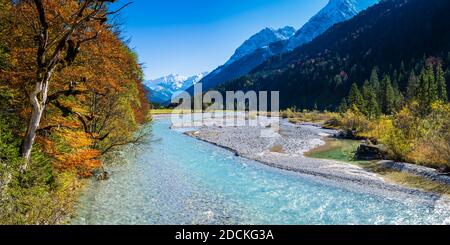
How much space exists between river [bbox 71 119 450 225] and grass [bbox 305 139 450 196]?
4772mm

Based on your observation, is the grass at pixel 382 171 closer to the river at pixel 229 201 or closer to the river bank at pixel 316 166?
the river bank at pixel 316 166

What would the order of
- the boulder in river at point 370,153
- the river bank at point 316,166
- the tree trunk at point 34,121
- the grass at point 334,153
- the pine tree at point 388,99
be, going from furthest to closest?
1. the pine tree at point 388,99
2. the grass at point 334,153
3. the boulder in river at point 370,153
4. the river bank at point 316,166
5. the tree trunk at point 34,121

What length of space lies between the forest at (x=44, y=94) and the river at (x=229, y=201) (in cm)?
254

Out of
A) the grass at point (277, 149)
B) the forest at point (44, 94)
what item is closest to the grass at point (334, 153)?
the grass at point (277, 149)

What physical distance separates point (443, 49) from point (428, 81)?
13048 centimetres

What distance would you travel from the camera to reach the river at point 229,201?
19391 mm

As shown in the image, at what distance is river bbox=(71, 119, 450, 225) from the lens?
1939cm

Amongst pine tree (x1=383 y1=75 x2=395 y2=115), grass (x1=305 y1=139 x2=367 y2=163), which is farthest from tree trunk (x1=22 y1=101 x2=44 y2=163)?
pine tree (x1=383 y1=75 x2=395 y2=115)

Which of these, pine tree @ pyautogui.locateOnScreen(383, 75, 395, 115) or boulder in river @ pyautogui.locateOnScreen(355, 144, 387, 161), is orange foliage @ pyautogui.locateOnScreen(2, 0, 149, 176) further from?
pine tree @ pyautogui.locateOnScreen(383, 75, 395, 115)
